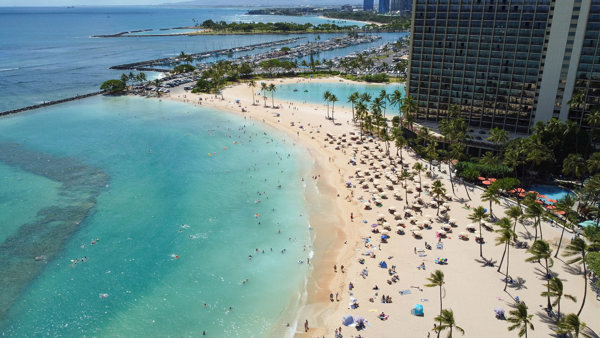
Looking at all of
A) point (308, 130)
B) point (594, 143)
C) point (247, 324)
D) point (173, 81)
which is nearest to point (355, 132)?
point (308, 130)

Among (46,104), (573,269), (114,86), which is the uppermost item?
(114,86)

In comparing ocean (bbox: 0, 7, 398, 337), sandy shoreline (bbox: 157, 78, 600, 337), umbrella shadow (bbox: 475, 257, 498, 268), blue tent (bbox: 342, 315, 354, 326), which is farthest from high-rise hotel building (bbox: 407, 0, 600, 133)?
blue tent (bbox: 342, 315, 354, 326)

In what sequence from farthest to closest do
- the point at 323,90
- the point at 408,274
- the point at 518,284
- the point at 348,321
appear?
the point at 323,90 < the point at 408,274 < the point at 518,284 < the point at 348,321

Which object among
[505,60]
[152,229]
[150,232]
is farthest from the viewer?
[505,60]

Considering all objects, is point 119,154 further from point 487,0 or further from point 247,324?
point 487,0

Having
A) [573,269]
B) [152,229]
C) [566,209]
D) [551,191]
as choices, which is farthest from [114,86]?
[573,269]

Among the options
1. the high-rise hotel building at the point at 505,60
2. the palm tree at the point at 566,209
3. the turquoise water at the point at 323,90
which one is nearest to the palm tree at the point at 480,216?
the palm tree at the point at 566,209

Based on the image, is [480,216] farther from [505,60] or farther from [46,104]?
[46,104]
